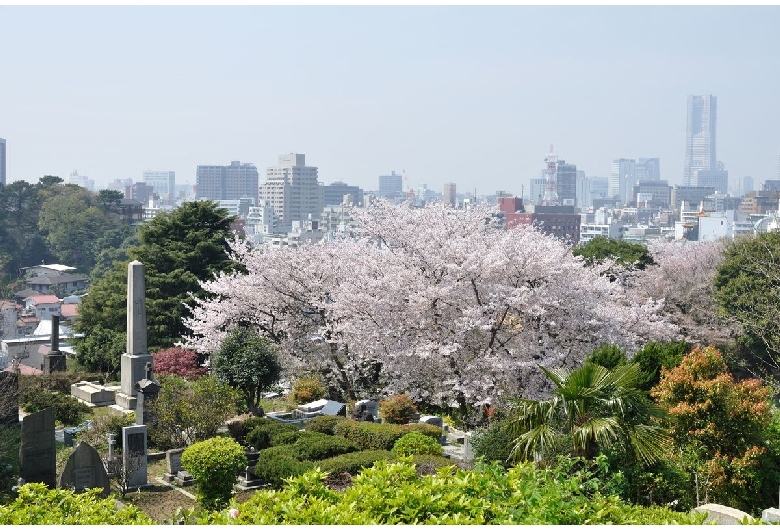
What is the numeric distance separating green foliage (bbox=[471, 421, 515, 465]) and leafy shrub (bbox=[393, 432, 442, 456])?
1192 mm

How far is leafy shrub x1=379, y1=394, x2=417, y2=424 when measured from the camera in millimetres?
19188

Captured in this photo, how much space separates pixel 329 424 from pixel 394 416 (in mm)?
2207

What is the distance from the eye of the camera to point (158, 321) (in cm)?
2947

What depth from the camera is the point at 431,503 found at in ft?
21.4

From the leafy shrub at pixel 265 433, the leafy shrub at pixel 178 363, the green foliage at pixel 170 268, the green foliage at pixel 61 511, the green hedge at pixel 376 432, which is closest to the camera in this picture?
the green foliage at pixel 61 511

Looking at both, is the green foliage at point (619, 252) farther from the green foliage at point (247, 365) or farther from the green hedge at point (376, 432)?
the green hedge at point (376, 432)

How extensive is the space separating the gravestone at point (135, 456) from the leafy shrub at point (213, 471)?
200 centimetres

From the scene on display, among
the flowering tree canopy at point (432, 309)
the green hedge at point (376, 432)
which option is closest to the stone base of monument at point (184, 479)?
the green hedge at point (376, 432)

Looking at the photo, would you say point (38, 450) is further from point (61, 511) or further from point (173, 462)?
point (61, 511)

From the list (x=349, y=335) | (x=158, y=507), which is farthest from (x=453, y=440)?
(x=158, y=507)

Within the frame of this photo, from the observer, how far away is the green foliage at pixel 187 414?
1680cm

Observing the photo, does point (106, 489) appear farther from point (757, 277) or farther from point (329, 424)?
point (757, 277)

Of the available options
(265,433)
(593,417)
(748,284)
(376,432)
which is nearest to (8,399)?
(265,433)

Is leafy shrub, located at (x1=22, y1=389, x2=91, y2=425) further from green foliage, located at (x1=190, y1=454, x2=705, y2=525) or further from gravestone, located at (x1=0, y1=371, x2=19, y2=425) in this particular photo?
green foliage, located at (x1=190, y1=454, x2=705, y2=525)
